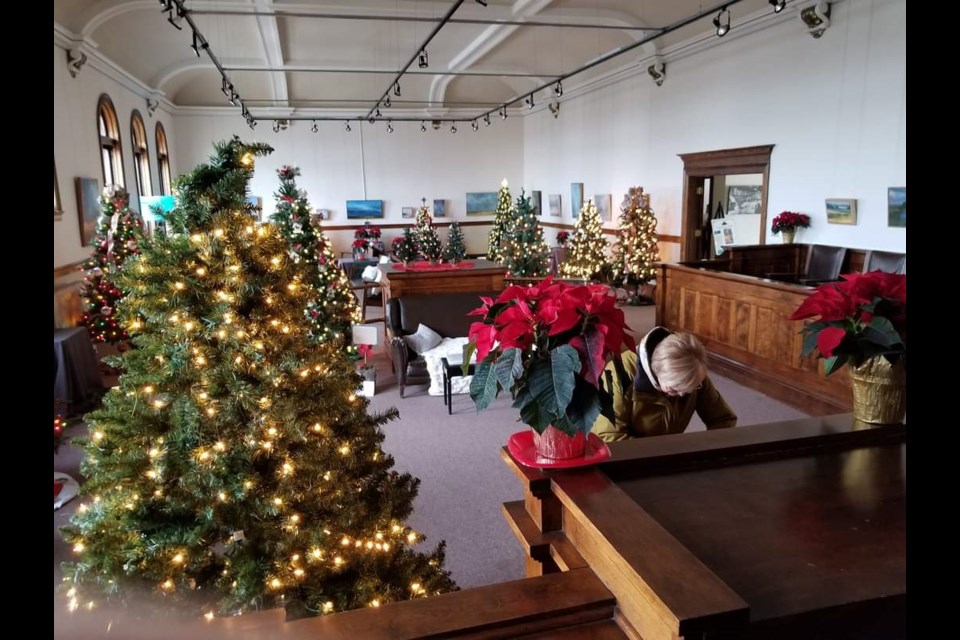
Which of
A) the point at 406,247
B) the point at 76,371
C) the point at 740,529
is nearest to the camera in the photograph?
the point at 740,529

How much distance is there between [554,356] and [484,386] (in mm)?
179

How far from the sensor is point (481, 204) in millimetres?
19328

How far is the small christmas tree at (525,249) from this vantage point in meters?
11.6

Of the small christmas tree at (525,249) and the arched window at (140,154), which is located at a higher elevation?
the arched window at (140,154)

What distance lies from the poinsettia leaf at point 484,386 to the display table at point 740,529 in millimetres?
213

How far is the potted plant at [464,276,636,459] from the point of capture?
143cm

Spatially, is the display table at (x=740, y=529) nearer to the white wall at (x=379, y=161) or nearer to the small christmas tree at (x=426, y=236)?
the small christmas tree at (x=426, y=236)

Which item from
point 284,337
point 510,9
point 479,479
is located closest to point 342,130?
point 510,9

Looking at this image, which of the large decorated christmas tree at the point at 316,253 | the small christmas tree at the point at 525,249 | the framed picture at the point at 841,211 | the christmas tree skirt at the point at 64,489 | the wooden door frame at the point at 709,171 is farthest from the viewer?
the small christmas tree at the point at 525,249

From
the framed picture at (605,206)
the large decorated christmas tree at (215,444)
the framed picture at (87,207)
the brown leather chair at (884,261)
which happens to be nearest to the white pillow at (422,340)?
the large decorated christmas tree at (215,444)

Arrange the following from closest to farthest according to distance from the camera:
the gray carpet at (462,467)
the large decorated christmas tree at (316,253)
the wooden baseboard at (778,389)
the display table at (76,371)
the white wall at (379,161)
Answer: the gray carpet at (462,467) < the wooden baseboard at (778,389) < the display table at (76,371) < the large decorated christmas tree at (316,253) < the white wall at (379,161)

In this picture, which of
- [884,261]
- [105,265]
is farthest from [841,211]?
[105,265]

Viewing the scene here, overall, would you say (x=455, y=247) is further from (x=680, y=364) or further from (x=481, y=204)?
(x=680, y=364)

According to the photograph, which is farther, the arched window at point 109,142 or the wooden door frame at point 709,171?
the arched window at point 109,142
